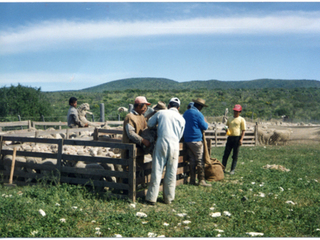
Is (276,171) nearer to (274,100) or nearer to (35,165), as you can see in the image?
(35,165)

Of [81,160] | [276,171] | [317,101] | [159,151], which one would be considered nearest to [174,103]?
[159,151]

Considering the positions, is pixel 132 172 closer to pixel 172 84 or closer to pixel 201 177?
pixel 201 177

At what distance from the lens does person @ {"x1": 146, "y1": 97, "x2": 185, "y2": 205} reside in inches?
247

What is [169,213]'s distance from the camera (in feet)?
19.0

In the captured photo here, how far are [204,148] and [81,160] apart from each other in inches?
124

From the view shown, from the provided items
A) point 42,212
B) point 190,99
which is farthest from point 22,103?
point 190,99

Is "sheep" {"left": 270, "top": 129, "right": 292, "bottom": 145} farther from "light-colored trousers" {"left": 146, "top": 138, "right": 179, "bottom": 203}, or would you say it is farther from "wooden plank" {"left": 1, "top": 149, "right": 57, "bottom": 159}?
"wooden plank" {"left": 1, "top": 149, "right": 57, "bottom": 159}

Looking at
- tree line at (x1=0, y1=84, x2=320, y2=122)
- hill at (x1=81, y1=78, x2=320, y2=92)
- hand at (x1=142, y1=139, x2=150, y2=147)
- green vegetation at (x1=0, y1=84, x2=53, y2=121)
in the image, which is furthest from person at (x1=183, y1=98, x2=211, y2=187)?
hill at (x1=81, y1=78, x2=320, y2=92)

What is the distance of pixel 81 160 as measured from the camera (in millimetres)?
6766

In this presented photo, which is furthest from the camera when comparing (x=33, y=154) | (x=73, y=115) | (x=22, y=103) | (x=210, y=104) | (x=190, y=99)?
(x=190, y=99)

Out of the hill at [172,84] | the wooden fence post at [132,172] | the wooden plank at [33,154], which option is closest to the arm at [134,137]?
the wooden fence post at [132,172]

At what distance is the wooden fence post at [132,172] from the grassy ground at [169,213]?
185 mm

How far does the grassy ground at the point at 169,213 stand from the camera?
191 inches

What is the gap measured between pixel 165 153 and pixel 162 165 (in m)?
0.26
